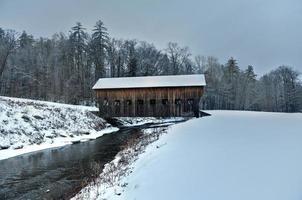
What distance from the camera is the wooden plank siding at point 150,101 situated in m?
33.7

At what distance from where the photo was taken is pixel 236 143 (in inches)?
325

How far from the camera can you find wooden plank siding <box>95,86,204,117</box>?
33719 mm

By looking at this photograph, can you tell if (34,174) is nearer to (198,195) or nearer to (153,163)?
(153,163)

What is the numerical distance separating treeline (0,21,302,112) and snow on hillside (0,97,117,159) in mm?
24054

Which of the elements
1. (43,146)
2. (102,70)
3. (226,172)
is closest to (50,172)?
(43,146)

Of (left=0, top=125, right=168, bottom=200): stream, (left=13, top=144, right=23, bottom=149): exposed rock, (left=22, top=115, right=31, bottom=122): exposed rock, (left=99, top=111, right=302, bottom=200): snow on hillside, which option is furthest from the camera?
(left=22, top=115, right=31, bottom=122): exposed rock

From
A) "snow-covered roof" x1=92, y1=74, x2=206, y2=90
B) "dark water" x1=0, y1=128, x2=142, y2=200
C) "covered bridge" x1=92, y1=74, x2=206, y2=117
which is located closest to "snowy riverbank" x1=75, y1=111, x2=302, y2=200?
"dark water" x1=0, y1=128, x2=142, y2=200

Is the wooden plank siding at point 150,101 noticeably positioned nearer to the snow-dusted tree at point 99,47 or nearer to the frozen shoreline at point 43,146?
the frozen shoreline at point 43,146

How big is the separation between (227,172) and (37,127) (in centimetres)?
1817

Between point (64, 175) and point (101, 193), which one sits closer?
point (101, 193)

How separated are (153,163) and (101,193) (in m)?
1.80

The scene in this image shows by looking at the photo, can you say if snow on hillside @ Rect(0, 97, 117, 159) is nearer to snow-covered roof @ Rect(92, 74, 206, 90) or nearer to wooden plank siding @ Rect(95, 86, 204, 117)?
wooden plank siding @ Rect(95, 86, 204, 117)

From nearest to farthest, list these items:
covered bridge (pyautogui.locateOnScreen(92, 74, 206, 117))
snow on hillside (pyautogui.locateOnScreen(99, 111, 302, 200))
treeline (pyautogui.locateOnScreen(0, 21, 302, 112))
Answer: snow on hillside (pyautogui.locateOnScreen(99, 111, 302, 200)) < covered bridge (pyautogui.locateOnScreen(92, 74, 206, 117)) < treeline (pyautogui.locateOnScreen(0, 21, 302, 112))

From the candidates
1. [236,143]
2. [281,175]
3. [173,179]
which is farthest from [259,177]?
[236,143]
